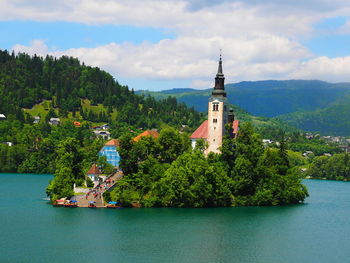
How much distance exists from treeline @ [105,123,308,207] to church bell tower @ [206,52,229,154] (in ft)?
12.3

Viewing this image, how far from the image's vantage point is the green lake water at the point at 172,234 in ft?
198

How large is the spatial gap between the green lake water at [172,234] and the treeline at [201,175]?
3.32 metres

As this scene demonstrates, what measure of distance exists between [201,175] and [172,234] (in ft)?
73.5

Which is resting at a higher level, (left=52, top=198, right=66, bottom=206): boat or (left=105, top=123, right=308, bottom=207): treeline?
(left=105, top=123, right=308, bottom=207): treeline

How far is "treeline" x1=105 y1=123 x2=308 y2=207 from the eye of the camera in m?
92.1

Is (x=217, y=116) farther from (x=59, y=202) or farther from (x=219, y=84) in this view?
(x=59, y=202)

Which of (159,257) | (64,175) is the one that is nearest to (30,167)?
(64,175)

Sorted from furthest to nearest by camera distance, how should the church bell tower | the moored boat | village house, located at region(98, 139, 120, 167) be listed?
1. village house, located at region(98, 139, 120, 167)
2. the church bell tower
3. the moored boat

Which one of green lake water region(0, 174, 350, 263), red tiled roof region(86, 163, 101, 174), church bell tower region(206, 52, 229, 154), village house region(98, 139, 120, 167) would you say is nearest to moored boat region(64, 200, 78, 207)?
green lake water region(0, 174, 350, 263)

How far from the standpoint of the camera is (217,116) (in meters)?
109

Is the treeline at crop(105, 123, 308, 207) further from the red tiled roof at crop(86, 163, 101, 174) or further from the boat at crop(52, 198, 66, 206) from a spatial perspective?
the red tiled roof at crop(86, 163, 101, 174)

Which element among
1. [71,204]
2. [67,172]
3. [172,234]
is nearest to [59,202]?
[71,204]

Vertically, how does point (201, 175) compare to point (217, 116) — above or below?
below

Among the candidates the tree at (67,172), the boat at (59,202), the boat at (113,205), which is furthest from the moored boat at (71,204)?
the boat at (113,205)
